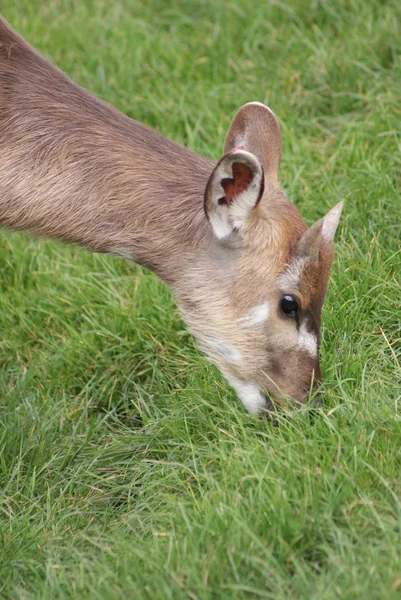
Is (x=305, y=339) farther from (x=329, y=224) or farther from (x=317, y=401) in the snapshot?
(x=329, y=224)

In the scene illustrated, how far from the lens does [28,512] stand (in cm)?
505

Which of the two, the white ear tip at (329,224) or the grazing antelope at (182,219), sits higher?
the white ear tip at (329,224)

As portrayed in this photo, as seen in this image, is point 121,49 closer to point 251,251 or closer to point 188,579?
point 251,251

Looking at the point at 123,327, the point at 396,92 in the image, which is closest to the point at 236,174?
the point at 123,327

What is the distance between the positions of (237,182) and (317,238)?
47 centimetres

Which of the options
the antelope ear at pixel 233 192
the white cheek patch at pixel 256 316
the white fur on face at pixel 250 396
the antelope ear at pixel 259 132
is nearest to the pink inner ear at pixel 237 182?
the antelope ear at pixel 233 192

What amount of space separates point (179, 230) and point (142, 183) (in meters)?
0.31

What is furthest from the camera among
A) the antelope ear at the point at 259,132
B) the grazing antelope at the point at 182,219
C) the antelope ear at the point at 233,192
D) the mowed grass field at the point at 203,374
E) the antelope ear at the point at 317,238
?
the antelope ear at the point at 259,132

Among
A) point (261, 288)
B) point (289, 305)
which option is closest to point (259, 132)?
point (261, 288)

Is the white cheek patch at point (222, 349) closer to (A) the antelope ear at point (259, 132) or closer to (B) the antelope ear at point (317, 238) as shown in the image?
(B) the antelope ear at point (317, 238)

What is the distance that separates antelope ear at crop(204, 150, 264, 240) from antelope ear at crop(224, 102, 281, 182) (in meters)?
0.63

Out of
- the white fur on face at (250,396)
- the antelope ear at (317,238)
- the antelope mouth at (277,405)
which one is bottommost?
the white fur on face at (250,396)

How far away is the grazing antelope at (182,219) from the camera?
16.8ft

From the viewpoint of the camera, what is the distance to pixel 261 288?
5148 mm
